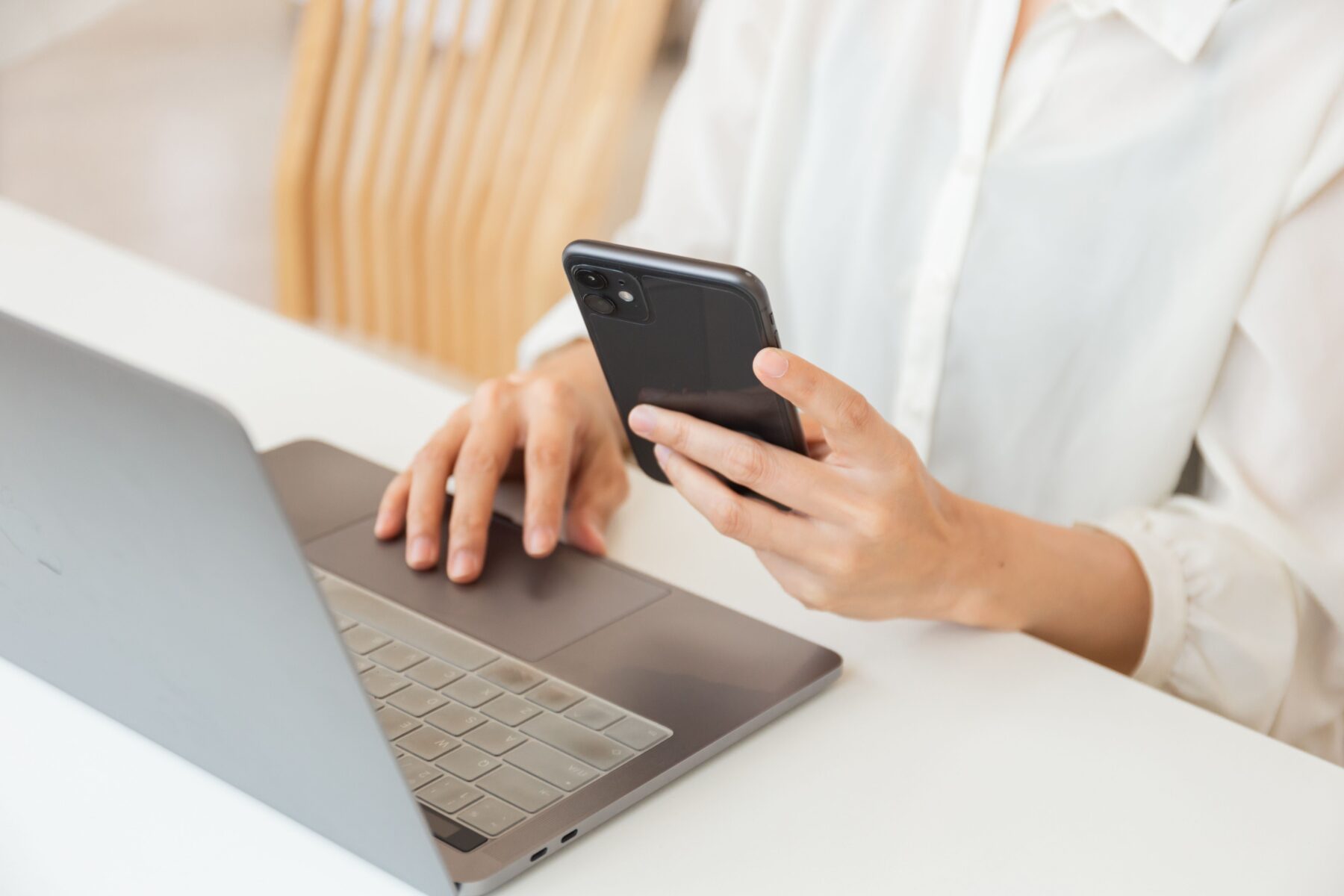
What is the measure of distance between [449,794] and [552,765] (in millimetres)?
42

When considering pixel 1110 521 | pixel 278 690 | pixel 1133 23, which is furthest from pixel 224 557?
pixel 1133 23

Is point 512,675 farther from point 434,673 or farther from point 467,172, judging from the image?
point 467,172

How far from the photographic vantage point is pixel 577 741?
53 centimetres

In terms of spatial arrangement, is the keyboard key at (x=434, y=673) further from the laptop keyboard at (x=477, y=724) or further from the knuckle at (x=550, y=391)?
the knuckle at (x=550, y=391)

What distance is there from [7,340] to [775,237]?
2.46 ft

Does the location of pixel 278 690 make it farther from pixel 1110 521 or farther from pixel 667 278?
pixel 1110 521

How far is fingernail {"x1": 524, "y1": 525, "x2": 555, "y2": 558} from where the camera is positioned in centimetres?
68

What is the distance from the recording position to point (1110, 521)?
80 cm

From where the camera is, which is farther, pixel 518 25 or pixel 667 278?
pixel 518 25

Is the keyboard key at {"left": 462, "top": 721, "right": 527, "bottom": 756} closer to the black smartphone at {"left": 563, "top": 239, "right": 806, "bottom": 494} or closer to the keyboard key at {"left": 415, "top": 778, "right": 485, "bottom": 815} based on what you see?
the keyboard key at {"left": 415, "top": 778, "right": 485, "bottom": 815}

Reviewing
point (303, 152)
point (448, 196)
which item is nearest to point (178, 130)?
point (303, 152)

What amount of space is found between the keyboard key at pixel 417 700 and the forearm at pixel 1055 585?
249mm

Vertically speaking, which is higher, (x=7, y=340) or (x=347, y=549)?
(x=7, y=340)

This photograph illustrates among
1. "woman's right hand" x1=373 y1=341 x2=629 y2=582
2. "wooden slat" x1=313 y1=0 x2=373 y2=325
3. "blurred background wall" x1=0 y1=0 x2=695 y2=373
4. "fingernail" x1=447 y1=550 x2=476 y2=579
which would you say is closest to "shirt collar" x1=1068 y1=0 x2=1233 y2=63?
"woman's right hand" x1=373 y1=341 x2=629 y2=582
